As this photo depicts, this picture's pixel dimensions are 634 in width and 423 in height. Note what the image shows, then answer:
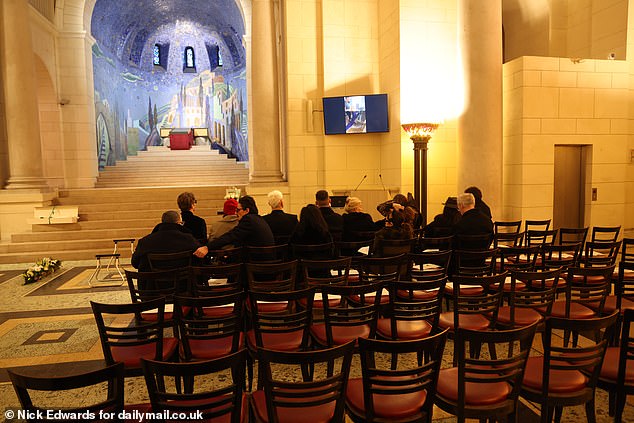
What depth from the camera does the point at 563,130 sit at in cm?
913

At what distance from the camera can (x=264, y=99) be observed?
11961mm

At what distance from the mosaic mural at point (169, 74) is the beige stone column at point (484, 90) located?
41.0ft


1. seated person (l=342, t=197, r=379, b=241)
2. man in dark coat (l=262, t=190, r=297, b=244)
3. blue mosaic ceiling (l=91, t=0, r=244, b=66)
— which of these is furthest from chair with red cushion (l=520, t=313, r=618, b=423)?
blue mosaic ceiling (l=91, t=0, r=244, b=66)

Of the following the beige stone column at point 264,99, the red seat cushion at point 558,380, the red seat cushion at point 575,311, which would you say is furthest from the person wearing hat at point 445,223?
the beige stone column at point 264,99

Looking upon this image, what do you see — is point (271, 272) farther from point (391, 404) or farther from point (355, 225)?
point (355, 225)

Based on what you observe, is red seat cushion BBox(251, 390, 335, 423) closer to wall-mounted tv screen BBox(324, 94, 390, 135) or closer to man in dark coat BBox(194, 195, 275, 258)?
man in dark coat BBox(194, 195, 275, 258)

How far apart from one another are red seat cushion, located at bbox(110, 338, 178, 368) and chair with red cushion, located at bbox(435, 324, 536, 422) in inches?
73.0

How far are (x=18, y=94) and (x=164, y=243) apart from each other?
9058mm

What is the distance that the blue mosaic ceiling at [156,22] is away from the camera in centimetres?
1831

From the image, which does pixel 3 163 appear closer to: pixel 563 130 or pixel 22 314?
pixel 22 314

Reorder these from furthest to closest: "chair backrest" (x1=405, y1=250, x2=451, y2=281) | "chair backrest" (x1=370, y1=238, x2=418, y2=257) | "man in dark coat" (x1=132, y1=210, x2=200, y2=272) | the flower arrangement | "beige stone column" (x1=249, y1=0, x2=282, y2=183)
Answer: "beige stone column" (x1=249, y1=0, x2=282, y2=183), the flower arrangement, "chair backrest" (x1=370, y1=238, x2=418, y2=257), "man in dark coat" (x1=132, y1=210, x2=200, y2=272), "chair backrest" (x1=405, y1=250, x2=451, y2=281)

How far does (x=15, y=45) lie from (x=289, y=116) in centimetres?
665

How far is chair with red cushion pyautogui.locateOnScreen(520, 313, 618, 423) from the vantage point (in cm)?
247

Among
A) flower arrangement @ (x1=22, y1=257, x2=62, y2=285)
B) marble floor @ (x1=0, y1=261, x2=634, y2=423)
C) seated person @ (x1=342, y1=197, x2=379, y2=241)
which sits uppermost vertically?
seated person @ (x1=342, y1=197, x2=379, y2=241)
